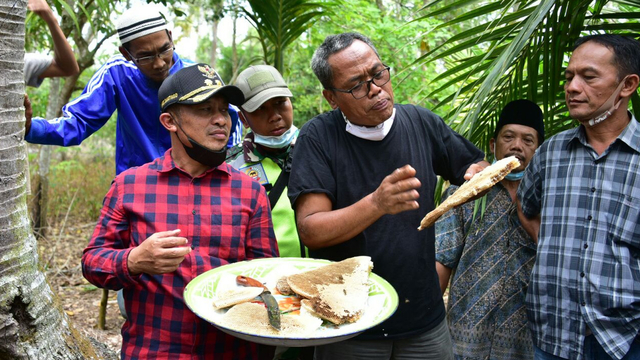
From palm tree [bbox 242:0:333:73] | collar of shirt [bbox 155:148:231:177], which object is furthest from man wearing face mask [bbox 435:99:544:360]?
palm tree [bbox 242:0:333:73]

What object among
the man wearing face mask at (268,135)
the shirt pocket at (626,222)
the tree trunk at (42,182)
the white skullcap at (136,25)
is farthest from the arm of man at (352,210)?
the tree trunk at (42,182)

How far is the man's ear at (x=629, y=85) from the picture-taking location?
7.09ft

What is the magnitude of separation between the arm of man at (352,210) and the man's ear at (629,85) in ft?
3.25

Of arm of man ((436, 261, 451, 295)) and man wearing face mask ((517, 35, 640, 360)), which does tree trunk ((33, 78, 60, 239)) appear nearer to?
arm of man ((436, 261, 451, 295))

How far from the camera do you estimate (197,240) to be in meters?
2.02

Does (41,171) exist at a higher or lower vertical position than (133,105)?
lower

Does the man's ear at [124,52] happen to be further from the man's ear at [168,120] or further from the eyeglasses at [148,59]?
the man's ear at [168,120]

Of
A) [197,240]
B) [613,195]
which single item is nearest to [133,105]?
[197,240]

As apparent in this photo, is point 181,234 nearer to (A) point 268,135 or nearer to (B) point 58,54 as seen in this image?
(A) point 268,135

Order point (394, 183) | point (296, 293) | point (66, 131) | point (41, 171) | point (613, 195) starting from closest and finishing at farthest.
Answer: point (394, 183) → point (296, 293) → point (613, 195) → point (66, 131) → point (41, 171)

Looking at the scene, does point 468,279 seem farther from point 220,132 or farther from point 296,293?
point 220,132

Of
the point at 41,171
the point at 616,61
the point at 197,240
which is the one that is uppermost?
the point at 616,61

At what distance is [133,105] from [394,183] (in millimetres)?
1872

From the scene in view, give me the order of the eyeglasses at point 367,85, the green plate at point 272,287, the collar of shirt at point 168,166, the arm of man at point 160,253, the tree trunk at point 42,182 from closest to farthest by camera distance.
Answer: the green plate at point 272,287 < the arm of man at point 160,253 < the collar of shirt at point 168,166 < the eyeglasses at point 367,85 < the tree trunk at point 42,182
